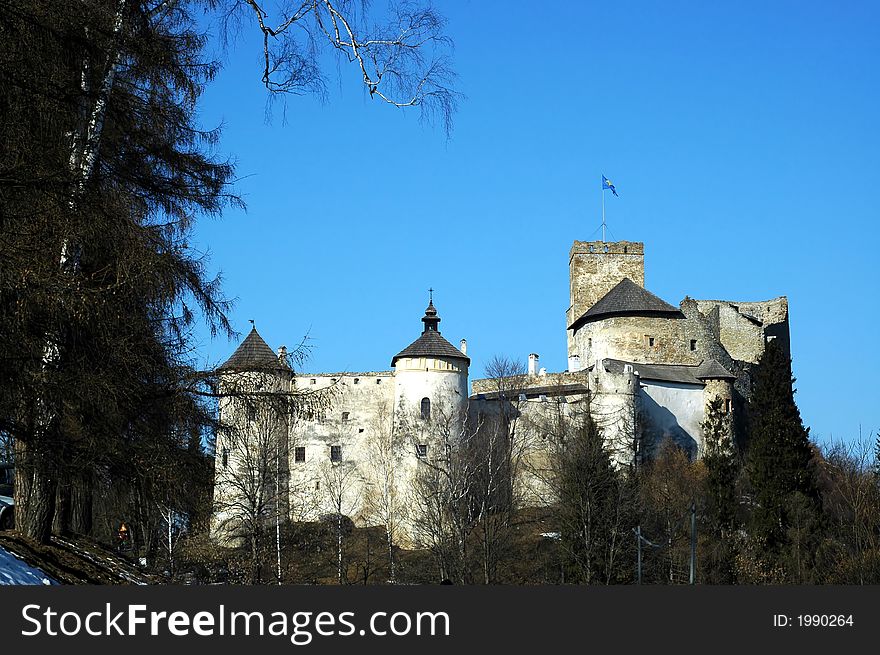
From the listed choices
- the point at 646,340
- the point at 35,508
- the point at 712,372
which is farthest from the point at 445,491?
the point at 35,508

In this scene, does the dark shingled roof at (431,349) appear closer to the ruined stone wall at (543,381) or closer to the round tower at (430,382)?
the round tower at (430,382)

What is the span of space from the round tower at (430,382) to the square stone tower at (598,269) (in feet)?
42.7

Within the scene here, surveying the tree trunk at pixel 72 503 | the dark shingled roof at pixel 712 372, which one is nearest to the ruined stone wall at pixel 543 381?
the dark shingled roof at pixel 712 372

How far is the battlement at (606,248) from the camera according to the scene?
183 ft

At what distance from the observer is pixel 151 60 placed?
9.48 metres

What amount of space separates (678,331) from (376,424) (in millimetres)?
13530

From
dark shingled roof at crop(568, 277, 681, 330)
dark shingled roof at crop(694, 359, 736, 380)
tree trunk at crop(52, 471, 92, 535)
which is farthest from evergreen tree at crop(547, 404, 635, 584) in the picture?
tree trunk at crop(52, 471, 92, 535)

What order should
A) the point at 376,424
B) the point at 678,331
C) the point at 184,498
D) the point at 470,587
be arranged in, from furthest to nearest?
the point at 678,331 → the point at 376,424 → the point at 184,498 → the point at 470,587

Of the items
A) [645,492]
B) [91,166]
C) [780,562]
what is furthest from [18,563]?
[645,492]

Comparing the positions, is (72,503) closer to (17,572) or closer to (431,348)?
(17,572)

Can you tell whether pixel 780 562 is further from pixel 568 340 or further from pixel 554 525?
pixel 568 340

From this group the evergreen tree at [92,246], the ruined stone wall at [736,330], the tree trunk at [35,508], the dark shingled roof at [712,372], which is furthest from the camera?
the ruined stone wall at [736,330]

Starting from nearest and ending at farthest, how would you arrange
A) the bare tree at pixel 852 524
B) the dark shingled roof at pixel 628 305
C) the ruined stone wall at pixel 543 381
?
the bare tree at pixel 852 524, the ruined stone wall at pixel 543 381, the dark shingled roof at pixel 628 305

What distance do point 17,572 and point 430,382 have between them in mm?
35102
